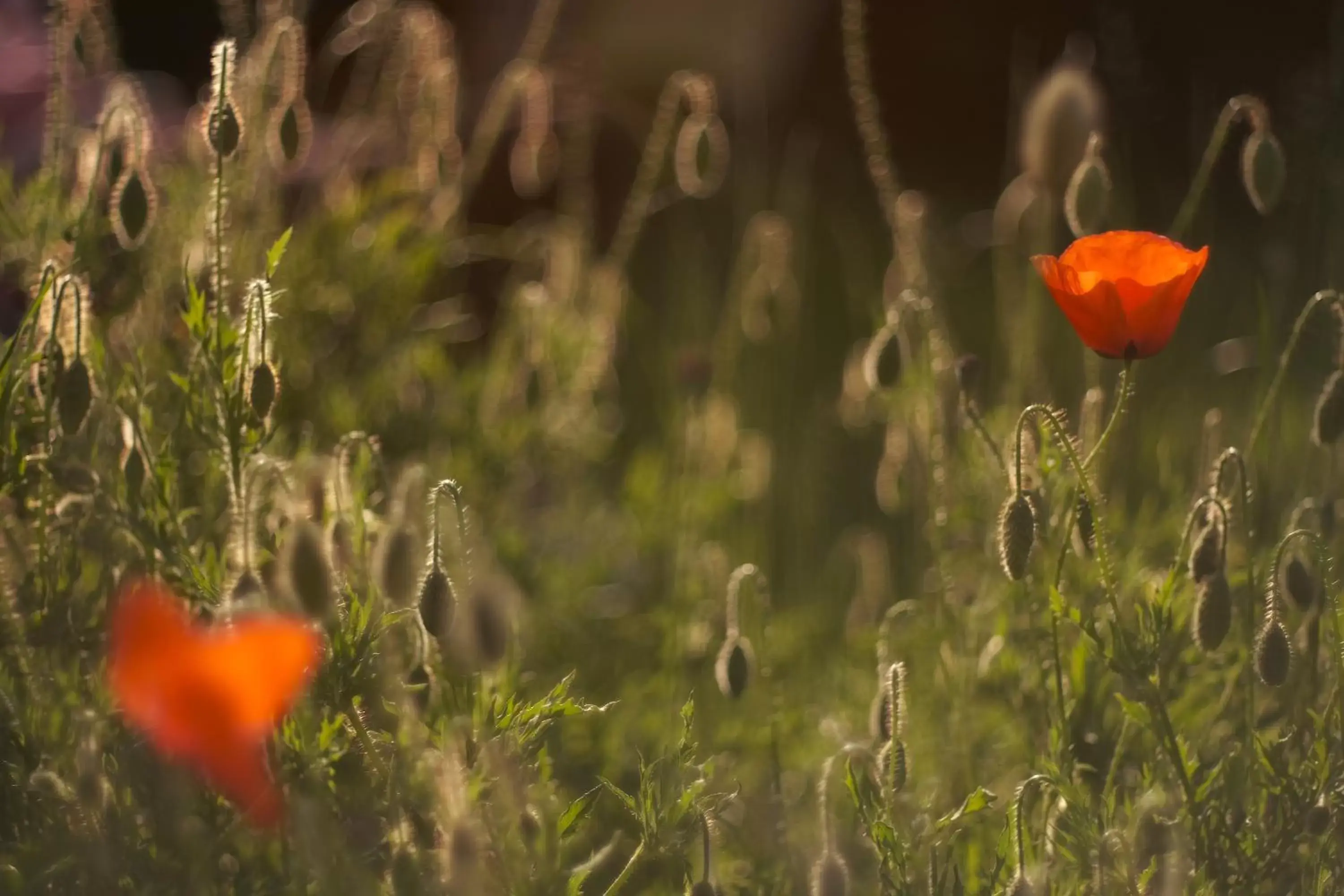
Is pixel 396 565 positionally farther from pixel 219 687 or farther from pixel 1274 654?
pixel 1274 654

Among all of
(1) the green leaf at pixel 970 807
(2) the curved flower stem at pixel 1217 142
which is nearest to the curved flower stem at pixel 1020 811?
(1) the green leaf at pixel 970 807

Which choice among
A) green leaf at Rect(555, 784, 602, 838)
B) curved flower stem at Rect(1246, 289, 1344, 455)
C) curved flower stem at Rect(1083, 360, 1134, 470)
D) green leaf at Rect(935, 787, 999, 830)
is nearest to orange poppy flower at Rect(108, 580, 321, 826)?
green leaf at Rect(555, 784, 602, 838)

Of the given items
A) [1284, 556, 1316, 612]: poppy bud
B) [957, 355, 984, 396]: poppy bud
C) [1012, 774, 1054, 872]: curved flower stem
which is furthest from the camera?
[957, 355, 984, 396]: poppy bud

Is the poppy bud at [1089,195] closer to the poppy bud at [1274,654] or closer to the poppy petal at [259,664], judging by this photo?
the poppy bud at [1274,654]

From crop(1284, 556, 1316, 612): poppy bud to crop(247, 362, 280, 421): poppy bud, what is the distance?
93 cm

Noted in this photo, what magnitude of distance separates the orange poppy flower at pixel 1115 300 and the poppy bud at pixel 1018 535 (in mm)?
152

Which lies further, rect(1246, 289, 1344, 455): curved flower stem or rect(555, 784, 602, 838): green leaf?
rect(1246, 289, 1344, 455): curved flower stem

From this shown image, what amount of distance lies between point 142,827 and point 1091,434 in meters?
1.08

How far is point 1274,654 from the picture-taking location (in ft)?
4.29

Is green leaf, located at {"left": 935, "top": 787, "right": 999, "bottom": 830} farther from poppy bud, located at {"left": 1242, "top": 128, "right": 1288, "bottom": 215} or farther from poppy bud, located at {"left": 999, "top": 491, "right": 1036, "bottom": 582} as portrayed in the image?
poppy bud, located at {"left": 1242, "top": 128, "right": 1288, "bottom": 215}

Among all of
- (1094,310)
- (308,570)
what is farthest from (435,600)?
(1094,310)

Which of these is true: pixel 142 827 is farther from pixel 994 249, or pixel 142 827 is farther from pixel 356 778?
pixel 994 249

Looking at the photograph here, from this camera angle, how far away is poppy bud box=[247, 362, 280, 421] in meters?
1.33

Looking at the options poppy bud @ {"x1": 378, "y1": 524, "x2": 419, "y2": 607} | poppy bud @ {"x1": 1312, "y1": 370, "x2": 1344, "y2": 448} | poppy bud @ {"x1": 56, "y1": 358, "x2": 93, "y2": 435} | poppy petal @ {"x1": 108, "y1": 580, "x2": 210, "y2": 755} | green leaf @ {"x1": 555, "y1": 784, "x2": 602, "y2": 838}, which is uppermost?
poppy bud @ {"x1": 56, "y1": 358, "x2": 93, "y2": 435}
